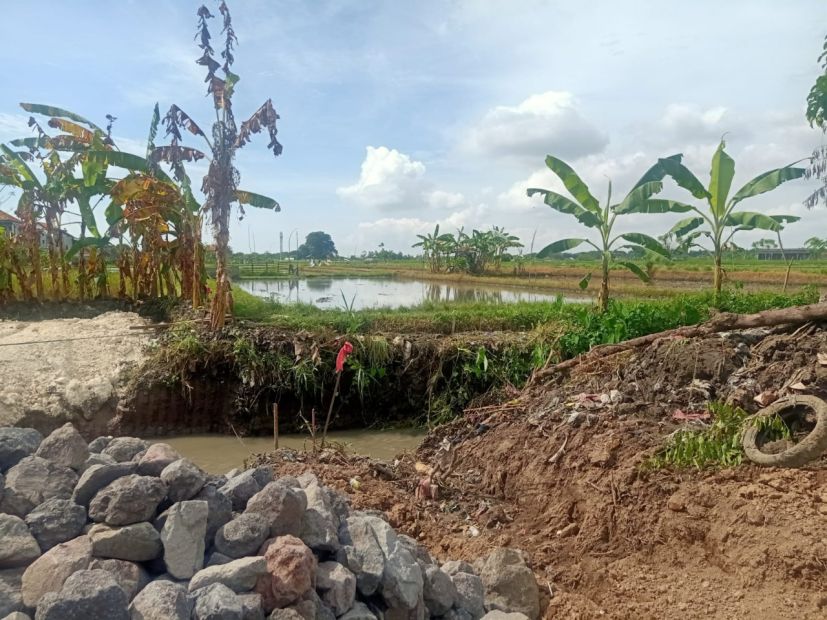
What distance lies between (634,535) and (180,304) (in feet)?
29.6

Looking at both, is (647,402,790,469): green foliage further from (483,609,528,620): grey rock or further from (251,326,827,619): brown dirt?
(483,609,528,620): grey rock

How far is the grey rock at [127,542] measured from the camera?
2311 mm

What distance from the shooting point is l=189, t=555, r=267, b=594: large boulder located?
2.25 metres

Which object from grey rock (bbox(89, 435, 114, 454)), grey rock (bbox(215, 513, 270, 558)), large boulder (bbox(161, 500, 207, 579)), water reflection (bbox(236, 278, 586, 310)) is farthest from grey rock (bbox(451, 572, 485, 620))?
water reflection (bbox(236, 278, 586, 310))

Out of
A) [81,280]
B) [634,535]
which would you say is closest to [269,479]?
[634,535]

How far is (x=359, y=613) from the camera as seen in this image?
245 cm

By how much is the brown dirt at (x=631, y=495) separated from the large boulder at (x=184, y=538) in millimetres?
1834

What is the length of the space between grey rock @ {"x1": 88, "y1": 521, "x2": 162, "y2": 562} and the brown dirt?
6.34 ft

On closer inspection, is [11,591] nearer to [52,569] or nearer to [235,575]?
[52,569]

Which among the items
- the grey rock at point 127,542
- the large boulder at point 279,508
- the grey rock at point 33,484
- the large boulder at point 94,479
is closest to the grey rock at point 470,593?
the large boulder at point 279,508

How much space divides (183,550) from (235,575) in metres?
0.26

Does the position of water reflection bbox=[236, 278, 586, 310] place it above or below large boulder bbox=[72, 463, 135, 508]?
above

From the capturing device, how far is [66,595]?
200cm

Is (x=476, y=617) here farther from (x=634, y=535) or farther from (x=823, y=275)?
(x=823, y=275)
